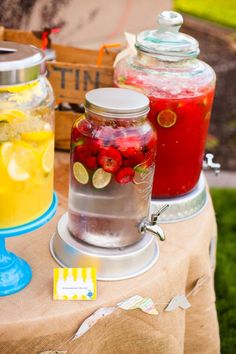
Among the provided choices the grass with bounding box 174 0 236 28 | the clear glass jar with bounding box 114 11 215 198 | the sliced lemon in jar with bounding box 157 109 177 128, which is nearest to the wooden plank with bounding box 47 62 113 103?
the clear glass jar with bounding box 114 11 215 198

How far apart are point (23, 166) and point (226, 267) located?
1777mm

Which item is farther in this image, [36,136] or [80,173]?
[80,173]

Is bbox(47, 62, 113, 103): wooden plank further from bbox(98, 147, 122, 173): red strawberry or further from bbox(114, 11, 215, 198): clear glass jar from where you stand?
bbox(98, 147, 122, 173): red strawberry

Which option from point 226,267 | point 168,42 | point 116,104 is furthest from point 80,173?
point 226,267

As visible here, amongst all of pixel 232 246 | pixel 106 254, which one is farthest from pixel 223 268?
pixel 106 254

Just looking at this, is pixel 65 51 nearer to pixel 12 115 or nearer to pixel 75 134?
pixel 75 134

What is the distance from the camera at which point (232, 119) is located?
175 inches

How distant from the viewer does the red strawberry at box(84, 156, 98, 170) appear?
42.7 inches

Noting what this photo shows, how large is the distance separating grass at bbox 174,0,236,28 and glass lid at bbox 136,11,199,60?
17.6ft

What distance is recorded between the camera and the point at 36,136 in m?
0.97

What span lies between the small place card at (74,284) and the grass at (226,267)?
1.21m

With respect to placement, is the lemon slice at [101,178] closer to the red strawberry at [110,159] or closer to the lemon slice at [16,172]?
the red strawberry at [110,159]

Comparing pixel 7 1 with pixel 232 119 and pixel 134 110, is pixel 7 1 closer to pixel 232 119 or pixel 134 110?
pixel 134 110

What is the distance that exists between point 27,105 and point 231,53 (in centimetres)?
504
